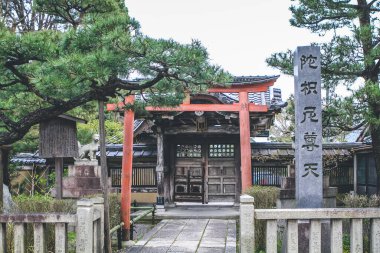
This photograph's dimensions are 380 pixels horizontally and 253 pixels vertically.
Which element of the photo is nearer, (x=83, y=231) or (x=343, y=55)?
(x=83, y=231)

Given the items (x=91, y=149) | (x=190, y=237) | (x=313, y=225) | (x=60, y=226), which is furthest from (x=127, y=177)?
(x=313, y=225)

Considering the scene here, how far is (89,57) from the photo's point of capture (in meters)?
5.91

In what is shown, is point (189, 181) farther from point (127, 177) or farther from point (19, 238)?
point (19, 238)

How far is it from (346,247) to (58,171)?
276 inches

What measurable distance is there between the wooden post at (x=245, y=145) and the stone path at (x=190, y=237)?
153 cm

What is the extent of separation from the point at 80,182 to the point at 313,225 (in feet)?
25.7

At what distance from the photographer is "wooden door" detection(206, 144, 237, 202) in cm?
1700

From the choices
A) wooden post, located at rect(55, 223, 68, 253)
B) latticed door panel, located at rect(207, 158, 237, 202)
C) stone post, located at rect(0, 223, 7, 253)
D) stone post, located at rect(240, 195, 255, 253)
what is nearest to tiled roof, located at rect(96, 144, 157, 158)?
latticed door panel, located at rect(207, 158, 237, 202)

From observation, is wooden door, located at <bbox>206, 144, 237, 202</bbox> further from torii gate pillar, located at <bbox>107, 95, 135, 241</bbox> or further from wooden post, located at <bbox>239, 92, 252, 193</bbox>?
torii gate pillar, located at <bbox>107, 95, 135, 241</bbox>

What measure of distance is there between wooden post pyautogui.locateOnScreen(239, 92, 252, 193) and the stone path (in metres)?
1.53

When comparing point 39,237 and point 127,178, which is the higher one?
point 127,178

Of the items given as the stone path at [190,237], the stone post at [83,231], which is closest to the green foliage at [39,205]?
the stone path at [190,237]

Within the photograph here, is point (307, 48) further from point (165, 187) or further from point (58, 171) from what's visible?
point (165, 187)

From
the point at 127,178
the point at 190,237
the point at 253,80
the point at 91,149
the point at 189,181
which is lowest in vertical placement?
the point at 190,237
